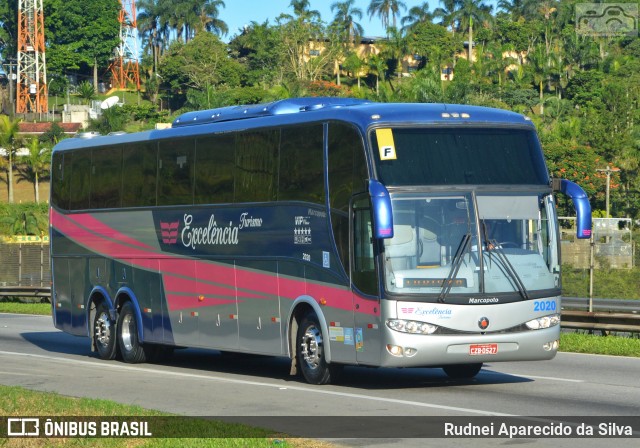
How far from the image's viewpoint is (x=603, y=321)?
2514 centimetres

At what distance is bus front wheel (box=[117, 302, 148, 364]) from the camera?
21938 millimetres

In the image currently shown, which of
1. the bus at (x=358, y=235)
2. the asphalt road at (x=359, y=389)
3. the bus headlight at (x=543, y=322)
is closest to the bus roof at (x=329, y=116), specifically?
the bus at (x=358, y=235)

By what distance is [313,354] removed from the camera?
56.2ft

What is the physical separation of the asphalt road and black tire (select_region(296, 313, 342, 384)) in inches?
9.1

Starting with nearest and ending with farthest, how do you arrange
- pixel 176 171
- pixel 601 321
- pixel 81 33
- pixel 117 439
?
pixel 117 439 → pixel 176 171 → pixel 601 321 → pixel 81 33

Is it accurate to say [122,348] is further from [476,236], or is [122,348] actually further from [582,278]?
[582,278]

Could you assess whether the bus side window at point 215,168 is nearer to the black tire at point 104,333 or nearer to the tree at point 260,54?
the black tire at point 104,333

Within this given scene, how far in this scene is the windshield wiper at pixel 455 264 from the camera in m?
15.4

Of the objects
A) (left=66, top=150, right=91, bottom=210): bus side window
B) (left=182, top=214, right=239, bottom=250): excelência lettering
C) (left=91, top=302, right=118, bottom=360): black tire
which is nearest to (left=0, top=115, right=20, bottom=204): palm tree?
(left=66, top=150, right=91, bottom=210): bus side window

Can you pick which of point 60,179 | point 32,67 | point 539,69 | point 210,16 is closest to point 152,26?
point 210,16

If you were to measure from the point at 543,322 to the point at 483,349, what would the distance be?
3.26 feet

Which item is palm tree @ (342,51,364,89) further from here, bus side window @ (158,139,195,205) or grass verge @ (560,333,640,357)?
bus side window @ (158,139,195,205)

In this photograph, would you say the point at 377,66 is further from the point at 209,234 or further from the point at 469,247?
the point at 469,247

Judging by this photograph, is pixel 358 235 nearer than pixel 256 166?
Yes
